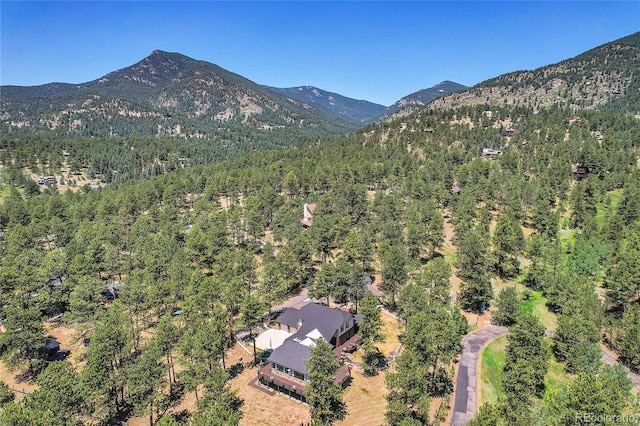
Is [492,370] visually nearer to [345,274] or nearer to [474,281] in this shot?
[474,281]

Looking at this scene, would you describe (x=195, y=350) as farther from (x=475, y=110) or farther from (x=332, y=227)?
(x=475, y=110)

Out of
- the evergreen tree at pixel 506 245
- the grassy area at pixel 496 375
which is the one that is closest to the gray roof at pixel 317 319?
the grassy area at pixel 496 375

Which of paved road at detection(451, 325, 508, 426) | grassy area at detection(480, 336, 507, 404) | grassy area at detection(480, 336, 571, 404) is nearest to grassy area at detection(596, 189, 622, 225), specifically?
paved road at detection(451, 325, 508, 426)

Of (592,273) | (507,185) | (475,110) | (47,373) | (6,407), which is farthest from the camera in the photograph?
(475,110)

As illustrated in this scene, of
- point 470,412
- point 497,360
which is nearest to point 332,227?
point 497,360

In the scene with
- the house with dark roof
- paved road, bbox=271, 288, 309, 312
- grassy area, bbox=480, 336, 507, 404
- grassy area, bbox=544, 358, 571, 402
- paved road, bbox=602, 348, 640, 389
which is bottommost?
grassy area, bbox=544, 358, 571, 402

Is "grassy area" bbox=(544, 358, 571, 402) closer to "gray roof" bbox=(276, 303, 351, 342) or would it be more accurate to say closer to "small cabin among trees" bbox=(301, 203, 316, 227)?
"gray roof" bbox=(276, 303, 351, 342)
